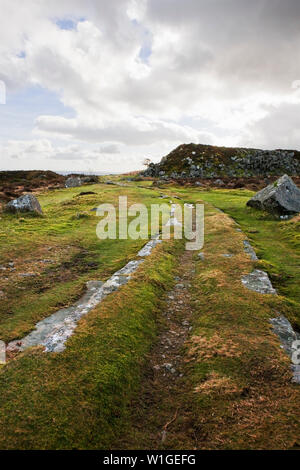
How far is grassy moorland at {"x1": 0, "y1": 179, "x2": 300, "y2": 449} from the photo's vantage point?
617cm

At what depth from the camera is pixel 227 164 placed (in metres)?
98.9

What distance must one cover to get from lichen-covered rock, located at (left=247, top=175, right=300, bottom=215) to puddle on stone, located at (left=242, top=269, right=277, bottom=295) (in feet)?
61.2

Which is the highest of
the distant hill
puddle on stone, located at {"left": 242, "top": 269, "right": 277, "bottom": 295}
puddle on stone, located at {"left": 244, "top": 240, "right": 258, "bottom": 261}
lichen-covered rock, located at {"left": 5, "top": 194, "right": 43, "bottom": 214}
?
the distant hill

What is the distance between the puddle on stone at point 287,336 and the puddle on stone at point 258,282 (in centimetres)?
233

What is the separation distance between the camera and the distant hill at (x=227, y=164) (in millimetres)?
94875

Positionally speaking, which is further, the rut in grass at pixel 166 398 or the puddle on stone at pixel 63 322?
the puddle on stone at pixel 63 322

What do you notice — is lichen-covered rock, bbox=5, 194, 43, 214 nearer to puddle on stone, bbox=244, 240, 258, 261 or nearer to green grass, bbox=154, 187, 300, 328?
puddle on stone, bbox=244, 240, 258, 261

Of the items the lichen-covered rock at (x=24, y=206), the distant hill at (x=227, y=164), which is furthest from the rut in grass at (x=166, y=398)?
the distant hill at (x=227, y=164)

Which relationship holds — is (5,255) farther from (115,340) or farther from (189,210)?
(189,210)

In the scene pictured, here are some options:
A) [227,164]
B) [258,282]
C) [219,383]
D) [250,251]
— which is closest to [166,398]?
[219,383]

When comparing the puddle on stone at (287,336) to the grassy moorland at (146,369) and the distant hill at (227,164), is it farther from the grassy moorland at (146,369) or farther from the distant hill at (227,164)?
the distant hill at (227,164)

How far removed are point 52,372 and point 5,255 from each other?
1386cm

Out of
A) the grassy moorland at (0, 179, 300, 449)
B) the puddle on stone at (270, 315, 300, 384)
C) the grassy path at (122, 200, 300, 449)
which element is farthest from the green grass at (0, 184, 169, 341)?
the puddle on stone at (270, 315, 300, 384)

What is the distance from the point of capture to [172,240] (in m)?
23.1
